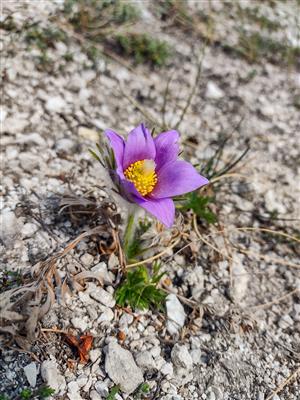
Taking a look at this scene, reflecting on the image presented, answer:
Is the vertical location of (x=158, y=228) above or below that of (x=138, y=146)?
below

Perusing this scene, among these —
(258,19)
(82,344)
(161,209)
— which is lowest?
(82,344)

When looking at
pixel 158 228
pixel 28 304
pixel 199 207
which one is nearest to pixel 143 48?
pixel 199 207

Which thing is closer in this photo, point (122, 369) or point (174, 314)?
point (122, 369)

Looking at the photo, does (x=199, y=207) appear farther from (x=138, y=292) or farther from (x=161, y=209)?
(x=161, y=209)

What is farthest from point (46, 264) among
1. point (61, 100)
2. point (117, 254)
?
point (61, 100)

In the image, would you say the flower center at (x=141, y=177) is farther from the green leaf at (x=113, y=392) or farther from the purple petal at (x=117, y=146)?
the green leaf at (x=113, y=392)

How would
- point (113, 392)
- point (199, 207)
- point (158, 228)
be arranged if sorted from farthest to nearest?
point (199, 207) < point (158, 228) < point (113, 392)

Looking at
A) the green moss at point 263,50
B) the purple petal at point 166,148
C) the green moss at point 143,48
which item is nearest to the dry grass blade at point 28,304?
the purple petal at point 166,148
